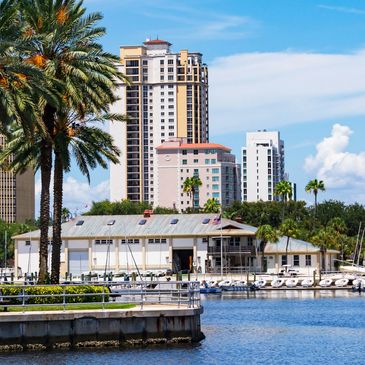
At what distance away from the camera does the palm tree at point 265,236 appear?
15638 cm

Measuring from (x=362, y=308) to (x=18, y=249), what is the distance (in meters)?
77.7

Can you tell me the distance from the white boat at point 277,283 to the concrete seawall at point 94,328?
90.1 meters

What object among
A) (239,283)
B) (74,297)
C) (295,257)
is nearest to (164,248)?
(239,283)

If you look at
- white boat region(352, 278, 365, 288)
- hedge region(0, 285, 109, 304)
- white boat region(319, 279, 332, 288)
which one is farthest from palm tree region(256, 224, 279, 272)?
hedge region(0, 285, 109, 304)

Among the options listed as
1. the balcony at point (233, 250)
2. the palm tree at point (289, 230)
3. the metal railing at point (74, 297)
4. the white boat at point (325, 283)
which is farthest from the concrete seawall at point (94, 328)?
the palm tree at point (289, 230)

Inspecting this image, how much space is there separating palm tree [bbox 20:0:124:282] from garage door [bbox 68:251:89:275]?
3757 inches

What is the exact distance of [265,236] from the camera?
516ft

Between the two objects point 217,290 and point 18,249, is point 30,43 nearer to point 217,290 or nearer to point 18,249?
point 217,290

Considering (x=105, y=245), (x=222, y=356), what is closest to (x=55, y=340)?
(x=222, y=356)

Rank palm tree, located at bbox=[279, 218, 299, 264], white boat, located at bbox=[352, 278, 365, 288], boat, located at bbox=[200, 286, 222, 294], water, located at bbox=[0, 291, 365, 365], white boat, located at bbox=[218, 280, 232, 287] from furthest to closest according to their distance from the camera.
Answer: palm tree, located at bbox=[279, 218, 299, 264] < white boat, located at bbox=[218, 280, 232, 287] < white boat, located at bbox=[352, 278, 365, 288] < boat, located at bbox=[200, 286, 222, 294] < water, located at bbox=[0, 291, 365, 365]

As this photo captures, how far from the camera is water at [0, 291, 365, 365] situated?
5053cm

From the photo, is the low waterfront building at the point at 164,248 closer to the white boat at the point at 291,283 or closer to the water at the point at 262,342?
the white boat at the point at 291,283

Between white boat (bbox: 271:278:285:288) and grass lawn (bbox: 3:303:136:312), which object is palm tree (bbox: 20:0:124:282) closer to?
grass lawn (bbox: 3:303:136:312)

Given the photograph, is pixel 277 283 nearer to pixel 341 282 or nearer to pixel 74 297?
pixel 341 282
